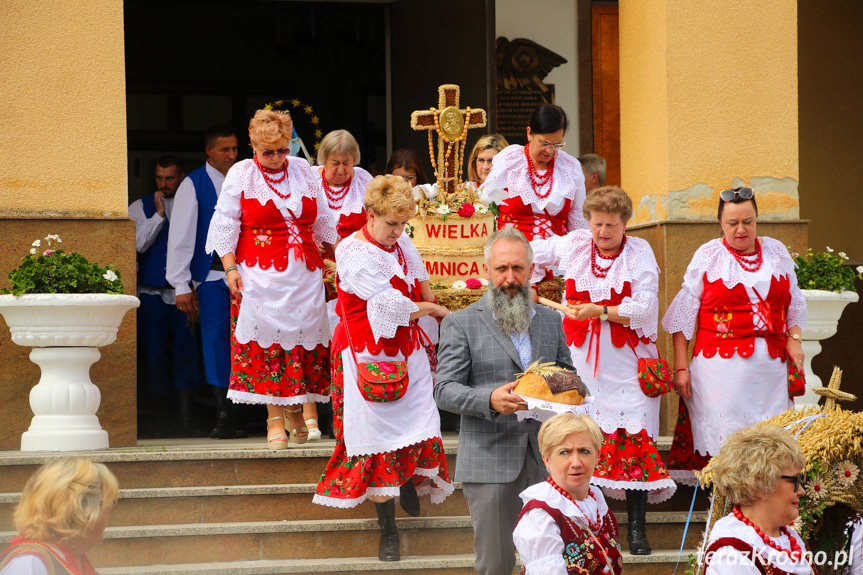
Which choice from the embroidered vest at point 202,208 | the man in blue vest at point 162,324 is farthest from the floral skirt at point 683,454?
the man in blue vest at point 162,324

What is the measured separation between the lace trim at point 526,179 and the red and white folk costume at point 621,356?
0.73 meters

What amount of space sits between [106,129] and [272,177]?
118cm

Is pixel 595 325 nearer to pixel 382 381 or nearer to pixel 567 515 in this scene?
pixel 382 381

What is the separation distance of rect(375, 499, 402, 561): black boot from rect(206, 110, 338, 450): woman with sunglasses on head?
1.06 m

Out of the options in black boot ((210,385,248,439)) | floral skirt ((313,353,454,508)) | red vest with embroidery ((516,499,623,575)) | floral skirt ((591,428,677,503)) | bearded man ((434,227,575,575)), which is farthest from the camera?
black boot ((210,385,248,439))

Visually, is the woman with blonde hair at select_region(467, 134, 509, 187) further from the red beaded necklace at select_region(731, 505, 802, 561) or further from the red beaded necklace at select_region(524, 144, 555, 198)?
the red beaded necklace at select_region(731, 505, 802, 561)

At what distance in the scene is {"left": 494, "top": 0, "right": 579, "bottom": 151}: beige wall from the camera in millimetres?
9484

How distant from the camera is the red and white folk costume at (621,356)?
6020mm

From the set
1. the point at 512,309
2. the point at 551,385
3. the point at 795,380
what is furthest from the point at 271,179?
the point at 795,380

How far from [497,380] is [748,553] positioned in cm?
135

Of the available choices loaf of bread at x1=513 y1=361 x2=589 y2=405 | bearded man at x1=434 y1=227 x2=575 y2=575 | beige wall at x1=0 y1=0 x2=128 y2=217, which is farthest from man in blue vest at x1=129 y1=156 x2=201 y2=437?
loaf of bread at x1=513 y1=361 x2=589 y2=405

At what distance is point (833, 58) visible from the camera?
34.9 ft

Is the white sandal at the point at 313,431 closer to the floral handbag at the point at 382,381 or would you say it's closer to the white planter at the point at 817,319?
the floral handbag at the point at 382,381

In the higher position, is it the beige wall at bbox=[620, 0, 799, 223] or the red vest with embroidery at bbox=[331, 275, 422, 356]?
the beige wall at bbox=[620, 0, 799, 223]
